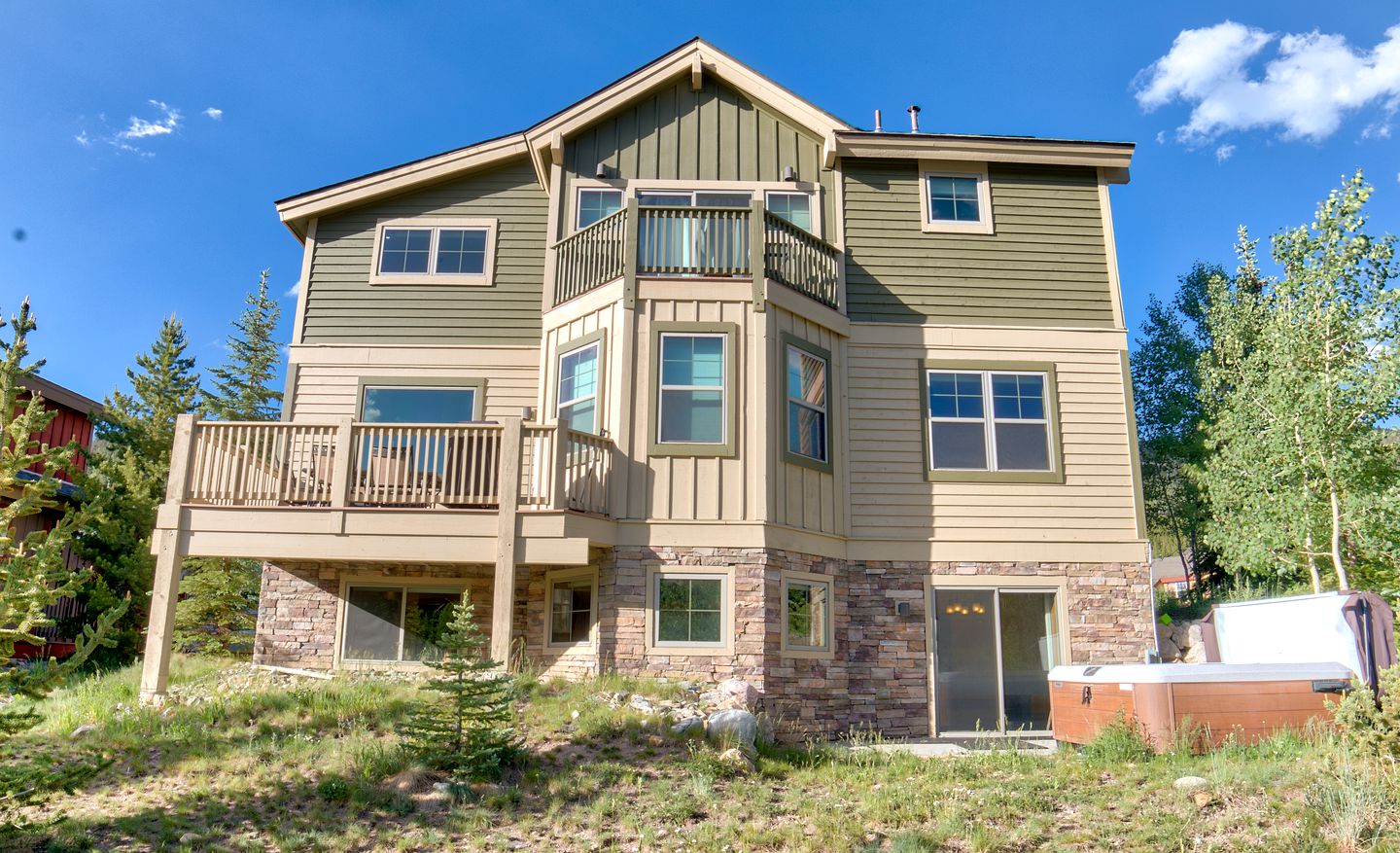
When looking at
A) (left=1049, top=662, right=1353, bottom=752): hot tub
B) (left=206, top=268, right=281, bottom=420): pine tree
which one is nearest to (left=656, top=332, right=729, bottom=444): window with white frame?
(left=1049, top=662, right=1353, bottom=752): hot tub

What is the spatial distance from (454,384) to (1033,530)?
7.79 m

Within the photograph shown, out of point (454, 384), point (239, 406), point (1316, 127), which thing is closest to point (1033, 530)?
point (454, 384)

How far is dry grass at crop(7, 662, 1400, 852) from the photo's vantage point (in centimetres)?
659

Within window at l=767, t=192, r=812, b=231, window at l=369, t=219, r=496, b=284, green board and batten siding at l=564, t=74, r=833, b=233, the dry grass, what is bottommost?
the dry grass

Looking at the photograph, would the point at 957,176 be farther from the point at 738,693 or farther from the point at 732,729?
the point at 732,729

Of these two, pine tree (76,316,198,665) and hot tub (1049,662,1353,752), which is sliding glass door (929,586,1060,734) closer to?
hot tub (1049,662,1353,752)

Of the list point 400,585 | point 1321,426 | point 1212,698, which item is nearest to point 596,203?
point 400,585

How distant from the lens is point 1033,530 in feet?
39.4

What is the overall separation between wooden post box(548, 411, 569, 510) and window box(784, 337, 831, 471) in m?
2.70

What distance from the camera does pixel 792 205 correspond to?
13156mm

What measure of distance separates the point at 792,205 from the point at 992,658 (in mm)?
6474

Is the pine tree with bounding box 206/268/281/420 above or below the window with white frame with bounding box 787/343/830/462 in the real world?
above

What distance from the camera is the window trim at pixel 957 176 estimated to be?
13.2 m

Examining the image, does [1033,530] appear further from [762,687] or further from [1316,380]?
[1316,380]
